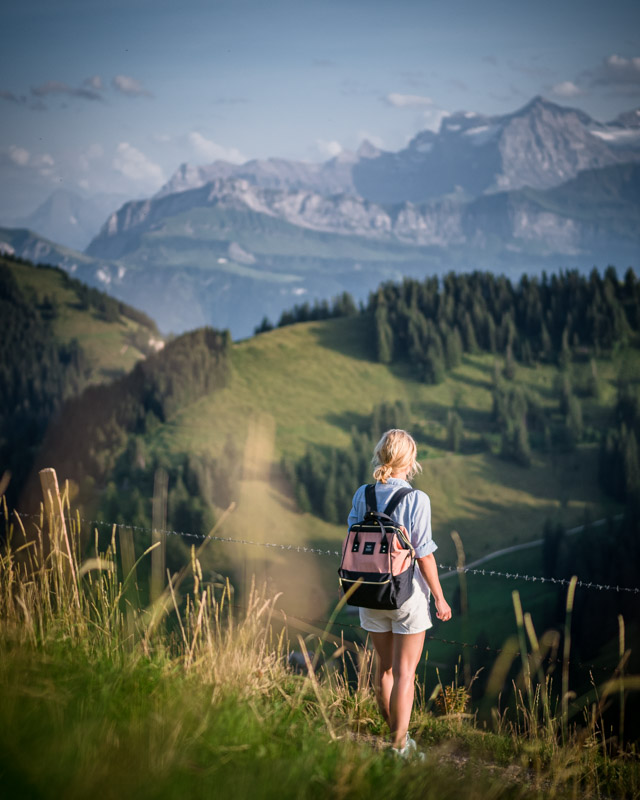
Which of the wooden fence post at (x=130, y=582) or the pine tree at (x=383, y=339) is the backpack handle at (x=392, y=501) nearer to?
the wooden fence post at (x=130, y=582)

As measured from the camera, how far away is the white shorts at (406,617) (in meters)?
4.32

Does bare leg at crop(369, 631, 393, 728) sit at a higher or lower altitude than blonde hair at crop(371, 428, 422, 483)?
lower

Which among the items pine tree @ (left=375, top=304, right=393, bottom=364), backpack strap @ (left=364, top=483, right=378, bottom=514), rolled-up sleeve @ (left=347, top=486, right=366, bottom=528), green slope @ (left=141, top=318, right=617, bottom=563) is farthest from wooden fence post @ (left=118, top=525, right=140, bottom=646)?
pine tree @ (left=375, top=304, right=393, bottom=364)

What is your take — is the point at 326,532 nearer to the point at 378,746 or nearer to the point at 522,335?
the point at 522,335

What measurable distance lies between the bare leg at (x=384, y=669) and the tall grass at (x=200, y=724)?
0.67ft

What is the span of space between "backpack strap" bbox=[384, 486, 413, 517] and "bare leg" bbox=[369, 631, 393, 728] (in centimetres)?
77

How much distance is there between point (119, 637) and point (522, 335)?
6306 inches

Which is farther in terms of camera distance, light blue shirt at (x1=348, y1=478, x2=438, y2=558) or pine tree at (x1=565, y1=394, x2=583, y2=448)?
pine tree at (x1=565, y1=394, x2=583, y2=448)

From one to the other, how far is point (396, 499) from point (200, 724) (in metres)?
1.66

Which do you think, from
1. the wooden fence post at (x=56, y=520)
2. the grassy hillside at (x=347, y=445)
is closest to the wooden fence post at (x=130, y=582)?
the wooden fence post at (x=56, y=520)

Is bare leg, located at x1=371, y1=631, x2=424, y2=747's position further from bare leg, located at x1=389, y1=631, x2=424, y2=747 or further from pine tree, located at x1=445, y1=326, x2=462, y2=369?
pine tree, located at x1=445, y1=326, x2=462, y2=369

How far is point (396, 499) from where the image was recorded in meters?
4.33

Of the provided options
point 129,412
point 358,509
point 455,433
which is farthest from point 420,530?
point 455,433

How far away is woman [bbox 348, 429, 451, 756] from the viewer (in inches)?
169
